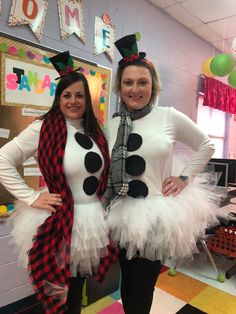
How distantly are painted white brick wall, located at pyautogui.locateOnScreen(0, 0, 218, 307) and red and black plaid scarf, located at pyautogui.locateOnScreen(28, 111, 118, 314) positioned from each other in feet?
2.92

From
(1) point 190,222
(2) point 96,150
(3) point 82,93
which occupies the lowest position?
(1) point 190,222

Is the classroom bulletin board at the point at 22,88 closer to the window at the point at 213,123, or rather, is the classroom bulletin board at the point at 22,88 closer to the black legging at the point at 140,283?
the black legging at the point at 140,283

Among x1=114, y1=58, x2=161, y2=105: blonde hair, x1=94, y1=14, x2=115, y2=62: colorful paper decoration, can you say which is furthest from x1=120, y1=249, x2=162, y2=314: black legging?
x1=94, y1=14, x2=115, y2=62: colorful paper decoration

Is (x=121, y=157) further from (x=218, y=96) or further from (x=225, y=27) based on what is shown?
(x=218, y=96)

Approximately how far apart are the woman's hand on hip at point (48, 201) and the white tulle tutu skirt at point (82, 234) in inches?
2.0

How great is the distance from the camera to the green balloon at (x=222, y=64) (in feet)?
10.5

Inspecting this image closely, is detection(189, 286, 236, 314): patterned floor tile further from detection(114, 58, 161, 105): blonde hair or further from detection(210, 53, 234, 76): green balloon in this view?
detection(210, 53, 234, 76): green balloon

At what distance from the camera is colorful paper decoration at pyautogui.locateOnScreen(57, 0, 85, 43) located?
2098mm

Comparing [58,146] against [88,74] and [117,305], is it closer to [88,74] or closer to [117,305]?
[88,74]

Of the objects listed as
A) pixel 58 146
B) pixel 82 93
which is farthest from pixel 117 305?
pixel 82 93

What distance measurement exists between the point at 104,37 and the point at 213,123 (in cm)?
281

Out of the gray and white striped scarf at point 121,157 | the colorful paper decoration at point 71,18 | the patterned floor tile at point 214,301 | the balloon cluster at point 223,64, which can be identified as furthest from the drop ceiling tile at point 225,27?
the patterned floor tile at point 214,301

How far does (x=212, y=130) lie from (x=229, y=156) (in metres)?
0.76

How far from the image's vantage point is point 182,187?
4.31 ft
